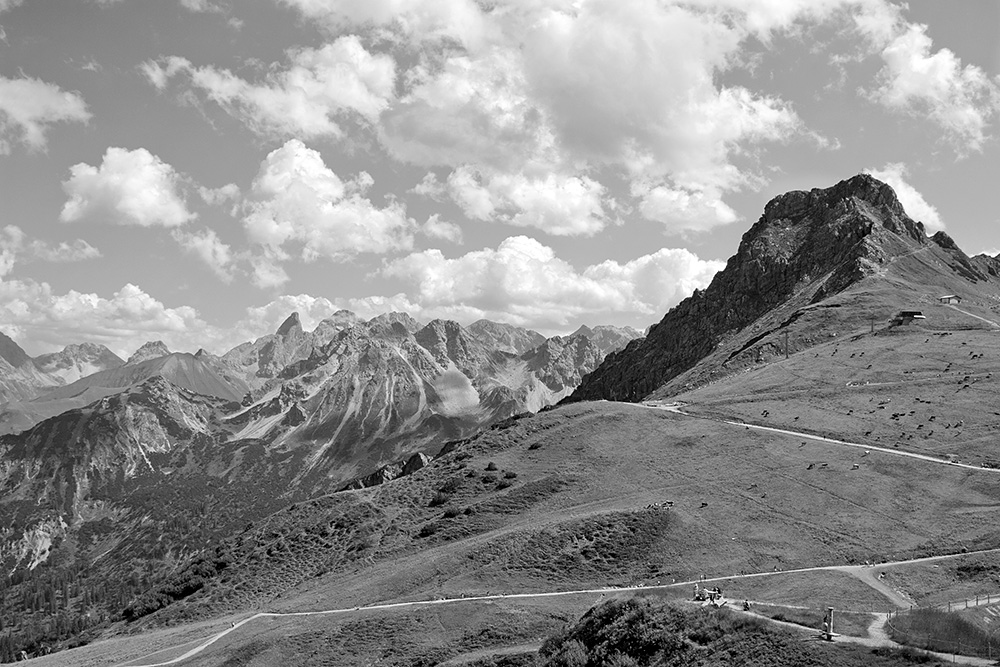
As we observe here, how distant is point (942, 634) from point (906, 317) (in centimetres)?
17508

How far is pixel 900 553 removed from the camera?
6888 cm

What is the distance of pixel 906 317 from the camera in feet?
607

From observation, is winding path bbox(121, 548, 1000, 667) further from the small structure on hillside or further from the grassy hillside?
the small structure on hillside

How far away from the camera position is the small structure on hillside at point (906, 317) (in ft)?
600

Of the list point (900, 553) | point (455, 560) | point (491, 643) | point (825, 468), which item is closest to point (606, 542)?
point (455, 560)

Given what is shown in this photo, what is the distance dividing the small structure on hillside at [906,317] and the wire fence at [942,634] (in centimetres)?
16475

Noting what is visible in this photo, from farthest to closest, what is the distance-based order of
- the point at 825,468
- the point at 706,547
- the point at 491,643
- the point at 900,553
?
the point at 825,468 < the point at 706,547 < the point at 900,553 < the point at 491,643

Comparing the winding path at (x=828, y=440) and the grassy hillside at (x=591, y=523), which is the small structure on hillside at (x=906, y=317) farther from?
the grassy hillside at (x=591, y=523)

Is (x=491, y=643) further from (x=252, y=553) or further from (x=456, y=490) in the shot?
(x=252, y=553)

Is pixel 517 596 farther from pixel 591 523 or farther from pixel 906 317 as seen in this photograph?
pixel 906 317

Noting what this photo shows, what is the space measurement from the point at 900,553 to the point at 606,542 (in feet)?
92.3

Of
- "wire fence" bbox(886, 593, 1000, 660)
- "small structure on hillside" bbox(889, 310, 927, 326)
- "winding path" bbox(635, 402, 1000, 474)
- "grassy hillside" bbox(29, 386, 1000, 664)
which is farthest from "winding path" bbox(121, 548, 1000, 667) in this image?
"small structure on hillside" bbox(889, 310, 927, 326)

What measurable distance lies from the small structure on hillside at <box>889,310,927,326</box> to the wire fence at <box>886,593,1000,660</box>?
165m

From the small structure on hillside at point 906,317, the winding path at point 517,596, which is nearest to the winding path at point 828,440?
the winding path at point 517,596
